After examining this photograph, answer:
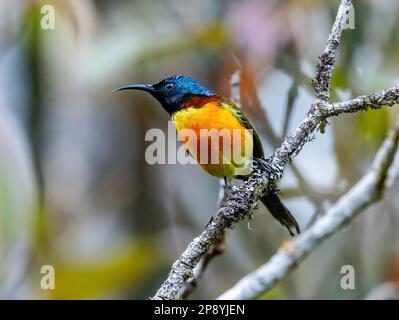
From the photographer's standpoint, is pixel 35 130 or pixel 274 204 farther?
pixel 35 130

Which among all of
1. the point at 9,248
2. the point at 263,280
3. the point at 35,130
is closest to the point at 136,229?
the point at 35,130

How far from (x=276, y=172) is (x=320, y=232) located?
972 millimetres

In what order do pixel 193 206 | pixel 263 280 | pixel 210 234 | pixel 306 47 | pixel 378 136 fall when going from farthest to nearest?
pixel 193 206
pixel 306 47
pixel 378 136
pixel 263 280
pixel 210 234

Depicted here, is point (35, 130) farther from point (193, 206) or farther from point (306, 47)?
point (306, 47)

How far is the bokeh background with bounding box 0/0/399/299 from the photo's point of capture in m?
4.53

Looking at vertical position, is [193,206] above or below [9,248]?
above

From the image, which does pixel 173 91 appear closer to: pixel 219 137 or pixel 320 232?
pixel 219 137

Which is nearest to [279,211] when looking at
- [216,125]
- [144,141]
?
[216,125]

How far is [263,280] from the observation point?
135 inches

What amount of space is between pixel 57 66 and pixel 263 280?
2.71m

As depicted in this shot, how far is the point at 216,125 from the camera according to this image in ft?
13.1

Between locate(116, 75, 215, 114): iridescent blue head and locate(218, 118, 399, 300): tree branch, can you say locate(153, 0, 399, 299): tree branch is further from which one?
locate(116, 75, 215, 114): iridescent blue head

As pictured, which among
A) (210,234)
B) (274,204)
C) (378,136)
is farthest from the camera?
(378,136)

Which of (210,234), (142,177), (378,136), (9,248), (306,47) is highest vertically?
(306,47)
